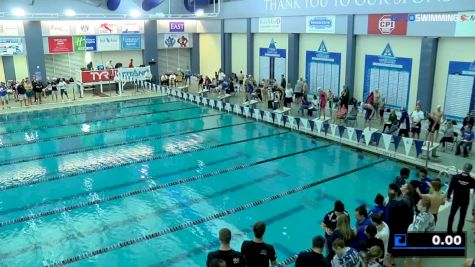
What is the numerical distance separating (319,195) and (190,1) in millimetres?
17883

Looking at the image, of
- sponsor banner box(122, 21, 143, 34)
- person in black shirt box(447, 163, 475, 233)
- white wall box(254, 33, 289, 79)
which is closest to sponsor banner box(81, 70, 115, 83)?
sponsor banner box(122, 21, 143, 34)

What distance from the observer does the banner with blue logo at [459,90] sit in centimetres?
1212

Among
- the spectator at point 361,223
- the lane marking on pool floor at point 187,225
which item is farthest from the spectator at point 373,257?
the lane marking on pool floor at point 187,225

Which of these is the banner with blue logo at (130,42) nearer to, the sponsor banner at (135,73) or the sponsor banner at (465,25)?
the sponsor banner at (135,73)

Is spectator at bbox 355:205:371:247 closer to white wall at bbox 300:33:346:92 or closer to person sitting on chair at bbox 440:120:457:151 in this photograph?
person sitting on chair at bbox 440:120:457:151

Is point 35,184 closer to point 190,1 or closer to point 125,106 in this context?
point 125,106

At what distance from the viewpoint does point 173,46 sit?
2425cm

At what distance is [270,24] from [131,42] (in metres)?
7.98

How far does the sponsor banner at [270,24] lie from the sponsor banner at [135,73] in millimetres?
6296

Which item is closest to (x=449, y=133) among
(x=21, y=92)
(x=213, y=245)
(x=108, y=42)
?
(x=213, y=245)

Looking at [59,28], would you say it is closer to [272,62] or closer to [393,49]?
[272,62]

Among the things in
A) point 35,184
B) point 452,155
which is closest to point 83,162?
point 35,184

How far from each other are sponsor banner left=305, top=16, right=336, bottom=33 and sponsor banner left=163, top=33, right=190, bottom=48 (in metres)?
9.58

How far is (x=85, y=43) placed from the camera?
2097 centimetres
